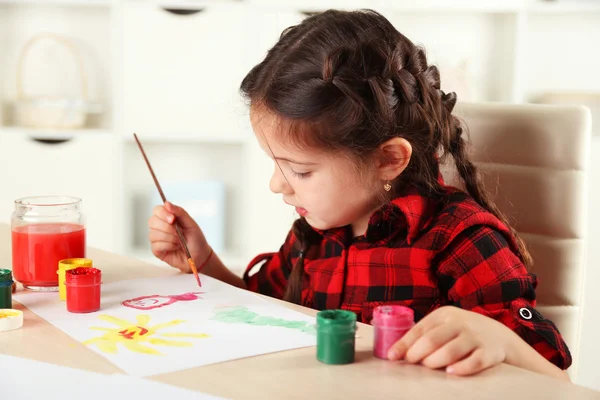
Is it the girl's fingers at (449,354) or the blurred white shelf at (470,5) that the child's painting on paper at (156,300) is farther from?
the blurred white shelf at (470,5)

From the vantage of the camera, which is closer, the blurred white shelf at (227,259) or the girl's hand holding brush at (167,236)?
the girl's hand holding brush at (167,236)

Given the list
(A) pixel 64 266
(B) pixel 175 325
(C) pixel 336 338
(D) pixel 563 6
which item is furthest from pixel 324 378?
(D) pixel 563 6

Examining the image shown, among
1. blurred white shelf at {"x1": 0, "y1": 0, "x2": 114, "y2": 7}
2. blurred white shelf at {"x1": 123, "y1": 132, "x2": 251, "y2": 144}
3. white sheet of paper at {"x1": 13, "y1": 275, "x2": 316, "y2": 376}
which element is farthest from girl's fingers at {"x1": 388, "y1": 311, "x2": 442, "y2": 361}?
blurred white shelf at {"x1": 0, "y1": 0, "x2": 114, "y2": 7}

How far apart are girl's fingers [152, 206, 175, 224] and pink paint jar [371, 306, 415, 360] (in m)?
0.56

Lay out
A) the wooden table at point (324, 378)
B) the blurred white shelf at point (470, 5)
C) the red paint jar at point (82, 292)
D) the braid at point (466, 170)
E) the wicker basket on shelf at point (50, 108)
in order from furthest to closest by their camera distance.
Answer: the blurred white shelf at point (470, 5)
the wicker basket on shelf at point (50, 108)
the braid at point (466, 170)
the red paint jar at point (82, 292)
the wooden table at point (324, 378)

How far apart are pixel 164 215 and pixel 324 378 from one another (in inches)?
24.2

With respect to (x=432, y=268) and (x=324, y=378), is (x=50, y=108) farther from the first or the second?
(x=324, y=378)

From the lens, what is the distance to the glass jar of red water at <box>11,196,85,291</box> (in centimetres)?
117

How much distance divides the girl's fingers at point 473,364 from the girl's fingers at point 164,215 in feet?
2.10

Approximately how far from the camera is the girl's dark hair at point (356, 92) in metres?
1.18

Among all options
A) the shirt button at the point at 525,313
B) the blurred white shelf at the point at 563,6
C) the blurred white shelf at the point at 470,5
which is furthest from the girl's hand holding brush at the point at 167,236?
the blurred white shelf at the point at 563,6

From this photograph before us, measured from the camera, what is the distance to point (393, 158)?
4.05 feet

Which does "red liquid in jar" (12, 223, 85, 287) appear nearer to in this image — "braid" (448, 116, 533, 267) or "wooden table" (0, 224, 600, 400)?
"wooden table" (0, 224, 600, 400)

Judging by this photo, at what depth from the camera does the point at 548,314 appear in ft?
4.58
